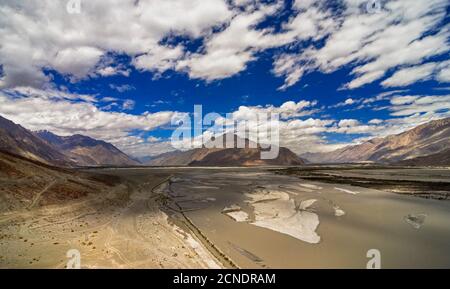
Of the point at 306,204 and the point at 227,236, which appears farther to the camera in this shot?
the point at 306,204

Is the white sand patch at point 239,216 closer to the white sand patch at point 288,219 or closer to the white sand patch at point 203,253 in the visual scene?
the white sand patch at point 288,219

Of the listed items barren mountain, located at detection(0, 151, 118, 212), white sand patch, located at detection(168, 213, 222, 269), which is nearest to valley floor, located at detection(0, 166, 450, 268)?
white sand patch, located at detection(168, 213, 222, 269)

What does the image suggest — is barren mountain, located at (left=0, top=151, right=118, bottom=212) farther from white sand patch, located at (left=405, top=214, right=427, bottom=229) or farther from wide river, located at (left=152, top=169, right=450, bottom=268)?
white sand patch, located at (left=405, top=214, right=427, bottom=229)

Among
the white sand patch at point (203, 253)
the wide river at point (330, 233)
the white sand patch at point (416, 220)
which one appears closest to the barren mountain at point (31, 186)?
the wide river at point (330, 233)

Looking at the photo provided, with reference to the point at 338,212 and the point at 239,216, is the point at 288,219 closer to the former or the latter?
the point at 239,216

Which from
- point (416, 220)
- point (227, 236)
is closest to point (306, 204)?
point (416, 220)

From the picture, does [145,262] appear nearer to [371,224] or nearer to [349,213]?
[371,224]
